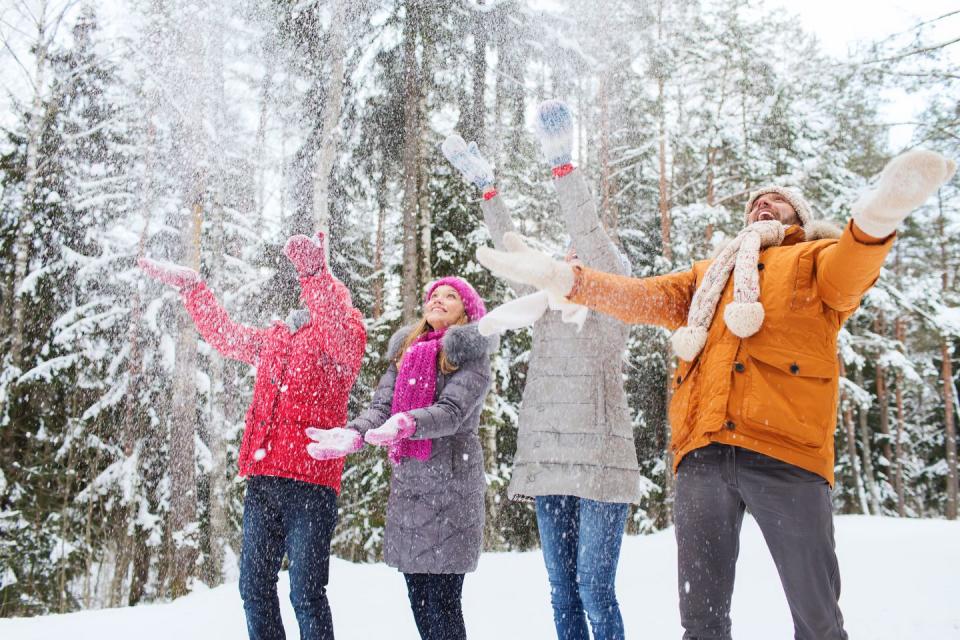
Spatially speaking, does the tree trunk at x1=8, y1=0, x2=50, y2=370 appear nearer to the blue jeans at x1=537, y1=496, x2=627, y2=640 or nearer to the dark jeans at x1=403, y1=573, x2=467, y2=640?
the dark jeans at x1=403, y1=573, x2=467, y2=640

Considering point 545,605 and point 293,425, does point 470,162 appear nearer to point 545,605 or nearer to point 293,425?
point 293,425

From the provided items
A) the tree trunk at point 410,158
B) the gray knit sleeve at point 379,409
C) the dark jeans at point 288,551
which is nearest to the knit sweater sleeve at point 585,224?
the gray knit sleeve at point 379,409

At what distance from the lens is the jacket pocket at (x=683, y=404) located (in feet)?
6.68

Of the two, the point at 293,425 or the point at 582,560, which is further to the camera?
the point at 293,425

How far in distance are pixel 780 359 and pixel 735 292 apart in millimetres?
249

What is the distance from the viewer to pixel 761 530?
184 centimetres

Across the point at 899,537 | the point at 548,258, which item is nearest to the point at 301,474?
the point at 548,258

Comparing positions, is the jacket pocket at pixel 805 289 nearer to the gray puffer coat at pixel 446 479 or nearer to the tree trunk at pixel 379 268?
the gray puffer coat at pixel 446 479

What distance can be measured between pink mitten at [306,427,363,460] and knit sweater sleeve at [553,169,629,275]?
4.22 feet

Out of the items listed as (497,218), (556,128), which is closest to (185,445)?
(497,218)

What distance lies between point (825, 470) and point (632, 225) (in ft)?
42.8

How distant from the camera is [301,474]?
111 inches

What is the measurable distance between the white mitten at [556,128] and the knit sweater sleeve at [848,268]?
3.88 feet

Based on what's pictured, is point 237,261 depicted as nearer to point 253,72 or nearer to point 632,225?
point 253,72
